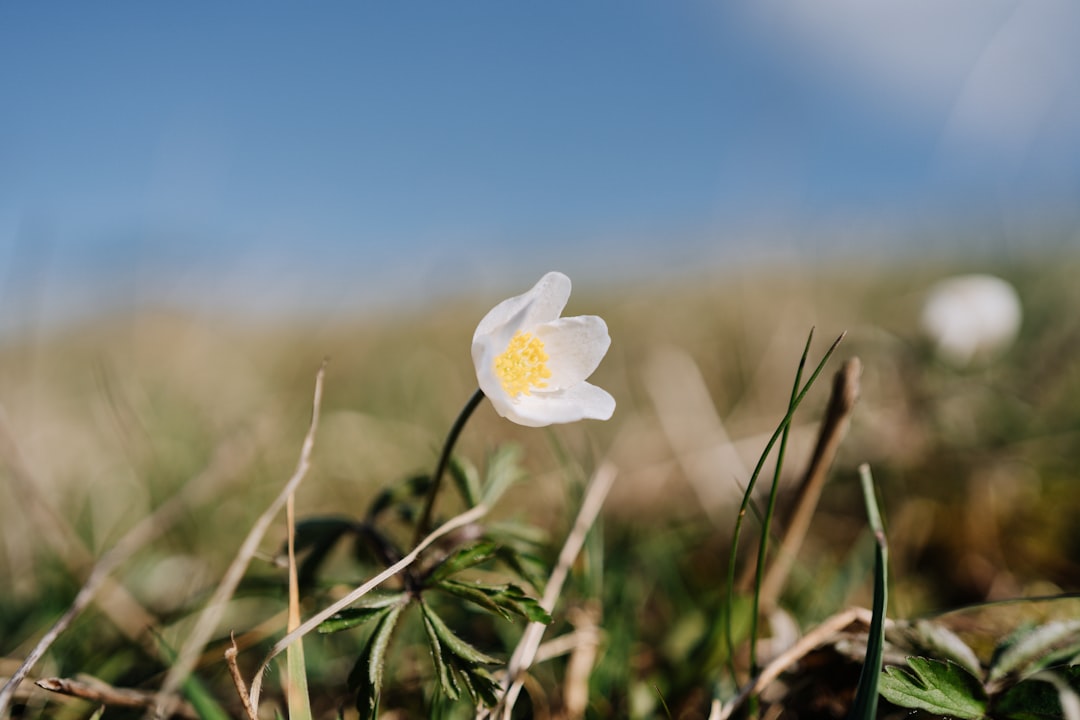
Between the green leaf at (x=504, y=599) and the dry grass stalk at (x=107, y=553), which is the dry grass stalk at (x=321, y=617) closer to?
the green leaf at (x=504, y=599)

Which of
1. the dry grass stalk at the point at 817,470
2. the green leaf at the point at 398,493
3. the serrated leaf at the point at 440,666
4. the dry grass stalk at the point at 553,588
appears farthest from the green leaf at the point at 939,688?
the green leaf at the point at 398,493

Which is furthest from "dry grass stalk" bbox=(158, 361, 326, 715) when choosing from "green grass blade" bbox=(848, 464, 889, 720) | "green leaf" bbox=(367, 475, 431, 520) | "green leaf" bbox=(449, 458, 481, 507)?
"green grass blade" bbox=(848, 464, 889, 720)

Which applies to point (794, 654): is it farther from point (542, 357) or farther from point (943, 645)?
point (542, 357)

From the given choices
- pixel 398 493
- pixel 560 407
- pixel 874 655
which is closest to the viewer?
pixel 874 655

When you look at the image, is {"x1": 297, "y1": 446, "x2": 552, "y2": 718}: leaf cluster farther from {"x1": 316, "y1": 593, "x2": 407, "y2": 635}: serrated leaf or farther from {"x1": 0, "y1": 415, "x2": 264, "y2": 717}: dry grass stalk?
{"x1": 0, "y1": 415, "x2": 264, "y2": 717}: dry grass stalk

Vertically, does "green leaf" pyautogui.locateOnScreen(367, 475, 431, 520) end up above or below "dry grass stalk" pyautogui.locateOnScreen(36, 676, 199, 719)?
above

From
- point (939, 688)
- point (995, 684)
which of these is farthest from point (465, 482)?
point (995, 684)
